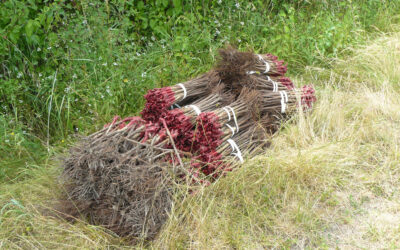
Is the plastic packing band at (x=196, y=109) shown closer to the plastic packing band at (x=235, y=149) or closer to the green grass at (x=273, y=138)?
the plastic packing band at (x=235, y=149)

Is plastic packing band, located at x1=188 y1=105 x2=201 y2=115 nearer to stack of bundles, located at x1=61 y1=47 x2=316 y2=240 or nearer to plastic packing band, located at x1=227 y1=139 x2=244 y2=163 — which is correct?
stack of bundles, located at x1=61 y1=47 x2=316 y2=240

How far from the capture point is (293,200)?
3.00m

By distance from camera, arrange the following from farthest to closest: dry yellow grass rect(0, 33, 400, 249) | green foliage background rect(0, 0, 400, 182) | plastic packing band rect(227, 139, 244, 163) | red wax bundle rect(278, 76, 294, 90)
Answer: red wax bundle rect(278, 76, 294, 90), green foliage background rect(0, 0, 400, 182), plastic packing band rect(227, 139, 244, 163), dry yellow grass rect(0, 33, 400, 249)

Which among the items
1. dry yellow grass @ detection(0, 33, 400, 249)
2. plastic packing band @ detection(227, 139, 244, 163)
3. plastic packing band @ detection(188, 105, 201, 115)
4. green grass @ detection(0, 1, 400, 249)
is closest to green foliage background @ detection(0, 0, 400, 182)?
green grass @ detection(0, 1, 400, 249)

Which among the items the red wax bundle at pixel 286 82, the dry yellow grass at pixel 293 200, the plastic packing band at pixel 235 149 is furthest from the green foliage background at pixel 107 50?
the plastic packing band at pixel 235 149

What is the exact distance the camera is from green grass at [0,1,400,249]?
2801 mm

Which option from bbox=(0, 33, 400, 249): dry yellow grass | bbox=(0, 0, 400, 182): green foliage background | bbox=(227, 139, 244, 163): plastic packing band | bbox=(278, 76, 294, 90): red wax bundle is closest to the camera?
bbox=(0, 33, 400, 249): dry yellow grass

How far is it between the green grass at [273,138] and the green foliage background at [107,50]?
0.06 ft

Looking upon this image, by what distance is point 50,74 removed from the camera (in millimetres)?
4168

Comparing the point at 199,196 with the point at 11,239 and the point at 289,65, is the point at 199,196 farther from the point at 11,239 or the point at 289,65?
the point at 289,65

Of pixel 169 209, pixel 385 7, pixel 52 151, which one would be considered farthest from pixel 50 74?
pixel 385 7

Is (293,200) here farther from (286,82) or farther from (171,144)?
(286,82)

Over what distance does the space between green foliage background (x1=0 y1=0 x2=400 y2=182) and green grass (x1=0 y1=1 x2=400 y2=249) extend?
0.02m

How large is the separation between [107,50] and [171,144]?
1.63 m
